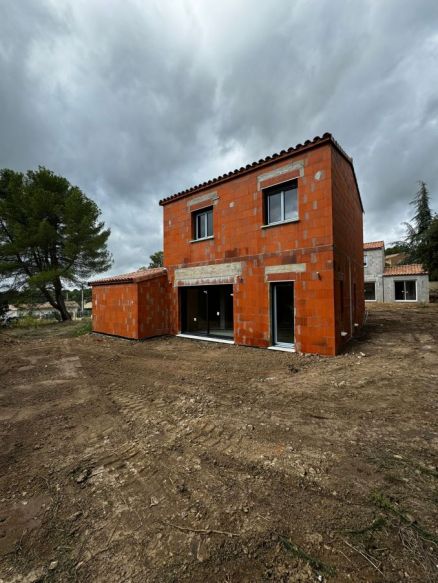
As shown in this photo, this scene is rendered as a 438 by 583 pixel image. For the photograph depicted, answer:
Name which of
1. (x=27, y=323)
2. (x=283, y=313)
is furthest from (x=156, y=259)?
(x=283, y=313)

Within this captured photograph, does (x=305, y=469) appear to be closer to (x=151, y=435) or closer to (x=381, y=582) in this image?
(x=381, y=582)

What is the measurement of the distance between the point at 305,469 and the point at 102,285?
12.7 meters

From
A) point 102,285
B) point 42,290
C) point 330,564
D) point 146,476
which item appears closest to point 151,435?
point 146,476

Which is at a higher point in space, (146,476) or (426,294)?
(426,294)

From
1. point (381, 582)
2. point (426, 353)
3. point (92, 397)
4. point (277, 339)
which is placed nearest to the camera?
point (381, 582)

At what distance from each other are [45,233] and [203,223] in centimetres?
1346

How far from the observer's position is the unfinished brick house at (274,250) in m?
7.82

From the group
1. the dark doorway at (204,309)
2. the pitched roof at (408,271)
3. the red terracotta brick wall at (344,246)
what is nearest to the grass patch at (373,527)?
the red terracotta brick wall at (344,246)

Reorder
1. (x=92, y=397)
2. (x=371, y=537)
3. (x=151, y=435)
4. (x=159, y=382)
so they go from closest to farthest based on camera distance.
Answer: (x=371, y=537) → (x=151, y=435) → (x=92, y=397) → (x=159, y=382)

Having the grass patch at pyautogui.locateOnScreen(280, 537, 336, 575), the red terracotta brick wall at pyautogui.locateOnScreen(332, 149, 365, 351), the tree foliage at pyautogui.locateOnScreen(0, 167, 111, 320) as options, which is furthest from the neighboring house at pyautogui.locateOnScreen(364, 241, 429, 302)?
the grass patch at pyautogui.locateOnScreen(280, 537, 336, 575)

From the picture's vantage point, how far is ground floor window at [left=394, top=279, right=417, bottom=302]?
23.5m

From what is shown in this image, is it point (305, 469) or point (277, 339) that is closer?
point (305, 469)

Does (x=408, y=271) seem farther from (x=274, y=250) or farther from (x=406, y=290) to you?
(x=274, y=250)

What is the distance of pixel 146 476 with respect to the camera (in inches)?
110
